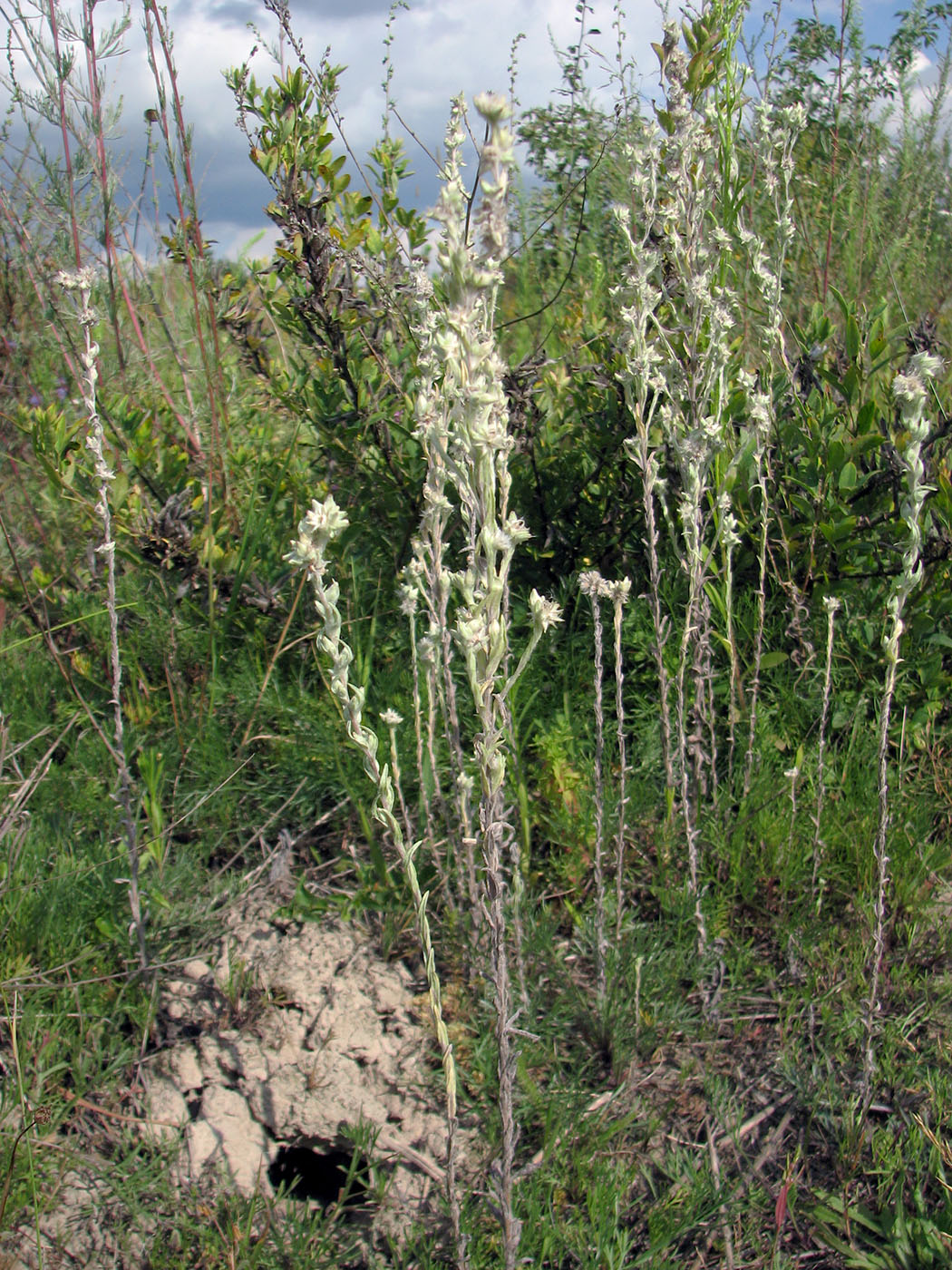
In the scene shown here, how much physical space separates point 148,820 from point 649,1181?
1.50 metres

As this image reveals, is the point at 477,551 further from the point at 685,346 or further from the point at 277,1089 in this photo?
the point at 277,1089

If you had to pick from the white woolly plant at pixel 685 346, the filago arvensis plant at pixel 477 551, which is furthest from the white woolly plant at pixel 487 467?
the white woolly plant at pixel 685 346

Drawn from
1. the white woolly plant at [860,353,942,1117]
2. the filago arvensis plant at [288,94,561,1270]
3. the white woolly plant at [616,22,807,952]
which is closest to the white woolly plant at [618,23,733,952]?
the white woolly plant at [616,22,807,952]

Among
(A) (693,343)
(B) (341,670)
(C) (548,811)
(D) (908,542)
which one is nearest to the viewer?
(B) (341,670)

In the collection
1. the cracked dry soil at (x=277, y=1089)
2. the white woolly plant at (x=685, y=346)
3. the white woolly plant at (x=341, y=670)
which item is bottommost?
the cracked dry soil at (x=277, y=1089)

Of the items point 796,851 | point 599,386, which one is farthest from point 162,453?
point 796,851

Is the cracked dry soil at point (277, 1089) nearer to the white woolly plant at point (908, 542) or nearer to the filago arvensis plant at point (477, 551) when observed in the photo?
the filago arvensis plant at point (477, 551)

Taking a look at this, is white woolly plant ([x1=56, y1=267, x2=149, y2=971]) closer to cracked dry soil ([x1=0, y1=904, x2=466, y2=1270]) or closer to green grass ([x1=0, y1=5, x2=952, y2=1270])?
green grass ([x1=0, y1=5, x2=952, y2=1270])

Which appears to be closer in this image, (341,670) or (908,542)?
(341,670)

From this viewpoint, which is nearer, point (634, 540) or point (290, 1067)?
point (290, 1067)

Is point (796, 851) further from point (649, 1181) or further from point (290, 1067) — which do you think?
point (290, 1067)

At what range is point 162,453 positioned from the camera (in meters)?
2.79

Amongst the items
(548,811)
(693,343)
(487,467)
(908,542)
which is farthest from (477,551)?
(548,811)

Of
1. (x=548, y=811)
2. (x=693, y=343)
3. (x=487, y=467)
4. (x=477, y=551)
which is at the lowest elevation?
(x=548, y=811)
